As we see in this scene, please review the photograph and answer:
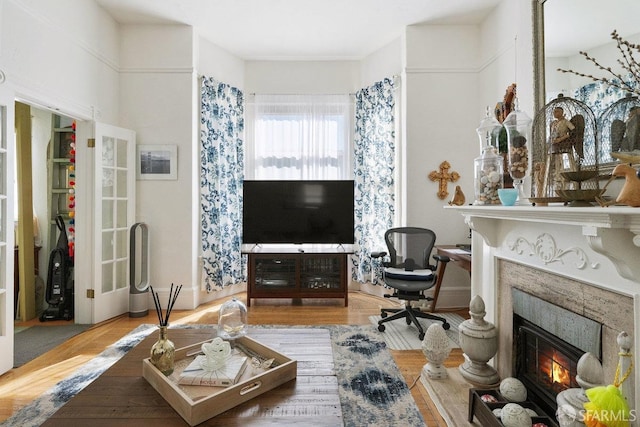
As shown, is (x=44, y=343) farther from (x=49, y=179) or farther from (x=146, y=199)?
(x=49, y=179)

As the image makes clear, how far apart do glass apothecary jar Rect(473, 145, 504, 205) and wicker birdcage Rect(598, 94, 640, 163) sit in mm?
500

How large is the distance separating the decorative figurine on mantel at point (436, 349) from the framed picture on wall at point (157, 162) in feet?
9.83

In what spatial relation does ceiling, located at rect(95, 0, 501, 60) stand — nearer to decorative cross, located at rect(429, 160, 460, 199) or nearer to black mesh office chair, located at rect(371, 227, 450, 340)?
decorative cross, located at rect(429, 160, 460, 199)

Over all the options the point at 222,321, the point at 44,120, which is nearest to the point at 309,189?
the point at 222,321

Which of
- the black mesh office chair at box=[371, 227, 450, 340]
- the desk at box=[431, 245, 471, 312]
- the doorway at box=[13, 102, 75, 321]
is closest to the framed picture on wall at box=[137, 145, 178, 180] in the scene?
the doorway at box=[13, 102, 75, 321]

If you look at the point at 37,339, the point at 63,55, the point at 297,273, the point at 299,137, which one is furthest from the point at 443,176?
the point at 37,339

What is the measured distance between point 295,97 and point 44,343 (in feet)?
11.9

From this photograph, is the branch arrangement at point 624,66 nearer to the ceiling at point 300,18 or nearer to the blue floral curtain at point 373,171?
the ceiling at point 300,18

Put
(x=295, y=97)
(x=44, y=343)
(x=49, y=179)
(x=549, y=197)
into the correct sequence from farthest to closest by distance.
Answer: (x=295, y=97), (x=49, y=179), (x=44, y=343), (x=549, y=197)

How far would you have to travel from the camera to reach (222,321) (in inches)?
64.4

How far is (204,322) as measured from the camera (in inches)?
130

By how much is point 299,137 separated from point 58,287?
3085 mm

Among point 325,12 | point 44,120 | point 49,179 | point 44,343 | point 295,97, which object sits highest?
point 325,12

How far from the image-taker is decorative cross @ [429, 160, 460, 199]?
145 inches
